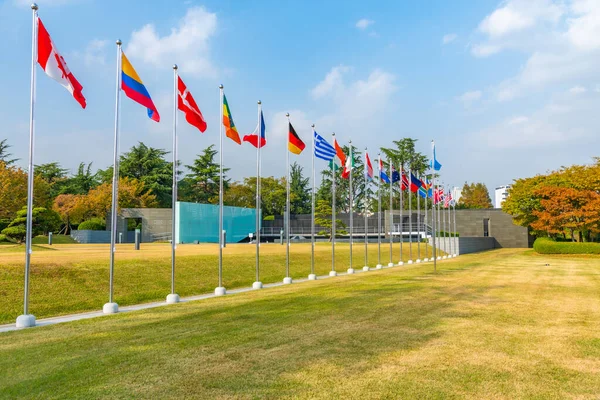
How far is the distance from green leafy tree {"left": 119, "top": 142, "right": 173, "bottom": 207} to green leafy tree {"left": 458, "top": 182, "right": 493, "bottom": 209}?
67.7 metres

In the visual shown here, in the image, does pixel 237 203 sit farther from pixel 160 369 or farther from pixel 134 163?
pixel 160 369

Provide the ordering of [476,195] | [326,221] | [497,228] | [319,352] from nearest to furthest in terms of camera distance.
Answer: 1. [319,352]
2. [326,221]
3. [497,228]
4. [476,195]

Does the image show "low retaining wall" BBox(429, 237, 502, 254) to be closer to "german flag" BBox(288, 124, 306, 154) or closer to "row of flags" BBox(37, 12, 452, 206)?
"row of flags" BBox(37, 12, 452, 206)

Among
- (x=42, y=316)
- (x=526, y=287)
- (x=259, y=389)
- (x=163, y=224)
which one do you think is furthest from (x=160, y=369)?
(x=163, y=224)

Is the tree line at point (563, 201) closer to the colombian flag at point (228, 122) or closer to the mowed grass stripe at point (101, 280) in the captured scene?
the mowed grass stripe at point (101, 280)

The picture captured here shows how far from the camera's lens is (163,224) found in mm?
58125

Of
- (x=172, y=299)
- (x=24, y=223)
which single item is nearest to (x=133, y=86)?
(x=172, y=299)

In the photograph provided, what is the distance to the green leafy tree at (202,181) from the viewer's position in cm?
7694

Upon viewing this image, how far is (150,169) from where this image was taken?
73.7 metres

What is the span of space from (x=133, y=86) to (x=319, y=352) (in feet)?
30.9

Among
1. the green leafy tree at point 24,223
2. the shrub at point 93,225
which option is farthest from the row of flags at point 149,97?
the shrub at point 93,225

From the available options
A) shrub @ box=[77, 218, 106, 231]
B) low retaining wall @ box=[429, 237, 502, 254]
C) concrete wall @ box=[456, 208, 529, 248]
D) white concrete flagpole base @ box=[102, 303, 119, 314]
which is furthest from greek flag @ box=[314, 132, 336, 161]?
concrete wall @ box=[456, 208, 529, 248]

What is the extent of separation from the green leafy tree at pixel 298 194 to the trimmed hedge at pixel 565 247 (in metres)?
42.7

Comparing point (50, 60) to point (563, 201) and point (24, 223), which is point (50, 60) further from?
point (563, 201)
